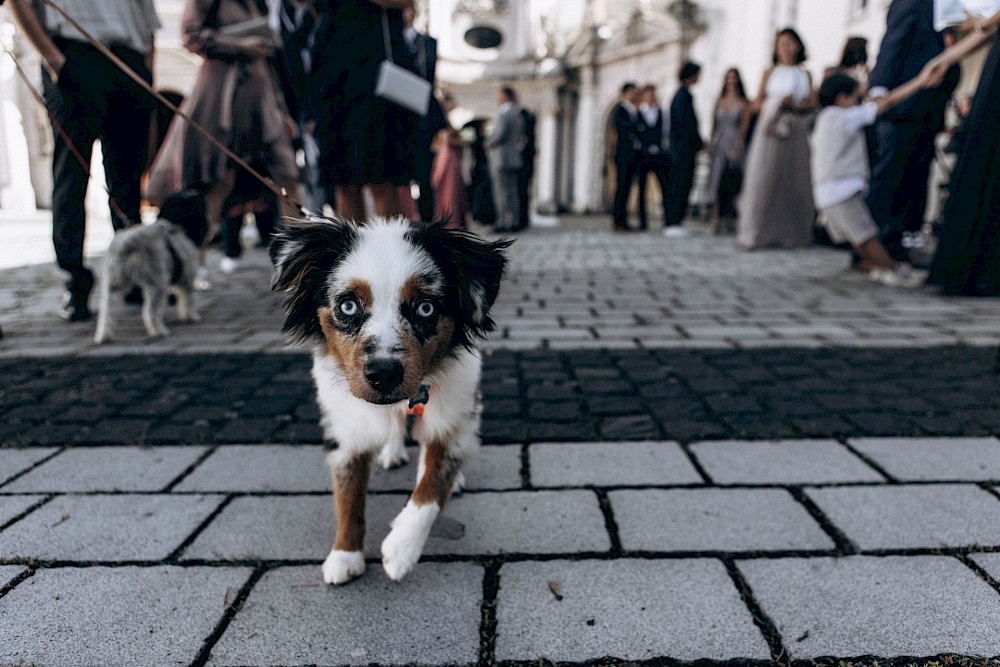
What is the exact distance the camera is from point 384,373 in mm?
1570

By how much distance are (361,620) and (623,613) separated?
670 mm

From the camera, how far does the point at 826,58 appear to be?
→ 14523 mm

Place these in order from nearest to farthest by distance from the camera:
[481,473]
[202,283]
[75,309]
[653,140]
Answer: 1. [481,473]
2. [75,309]
3. [202,283]
4. [653,140]

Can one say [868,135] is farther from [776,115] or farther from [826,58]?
[826,58]

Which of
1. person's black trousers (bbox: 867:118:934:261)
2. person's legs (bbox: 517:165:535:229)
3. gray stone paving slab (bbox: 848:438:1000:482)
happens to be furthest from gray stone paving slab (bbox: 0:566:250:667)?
person's legs (bbox: 517:165:535:229)

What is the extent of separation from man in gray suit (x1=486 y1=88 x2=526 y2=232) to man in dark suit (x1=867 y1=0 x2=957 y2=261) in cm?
718

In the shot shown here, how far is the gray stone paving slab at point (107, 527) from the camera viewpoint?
6.17 ft

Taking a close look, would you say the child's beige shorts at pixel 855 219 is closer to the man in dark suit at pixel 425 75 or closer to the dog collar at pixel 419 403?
the man in dark suit at pixel 425 75

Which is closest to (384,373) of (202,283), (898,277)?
(202,283)

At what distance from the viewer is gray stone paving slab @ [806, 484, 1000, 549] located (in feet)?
6.29

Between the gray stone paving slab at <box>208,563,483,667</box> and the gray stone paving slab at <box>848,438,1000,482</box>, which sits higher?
the gray stone paving slab at <box>848,438,1000,482</box>

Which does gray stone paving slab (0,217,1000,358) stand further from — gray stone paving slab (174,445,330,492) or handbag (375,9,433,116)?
handbag (375,9,433,116)

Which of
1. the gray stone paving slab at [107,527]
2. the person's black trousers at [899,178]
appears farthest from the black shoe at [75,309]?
the person's black trousers at [899,178]

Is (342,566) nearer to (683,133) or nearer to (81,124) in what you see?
(81,124)
